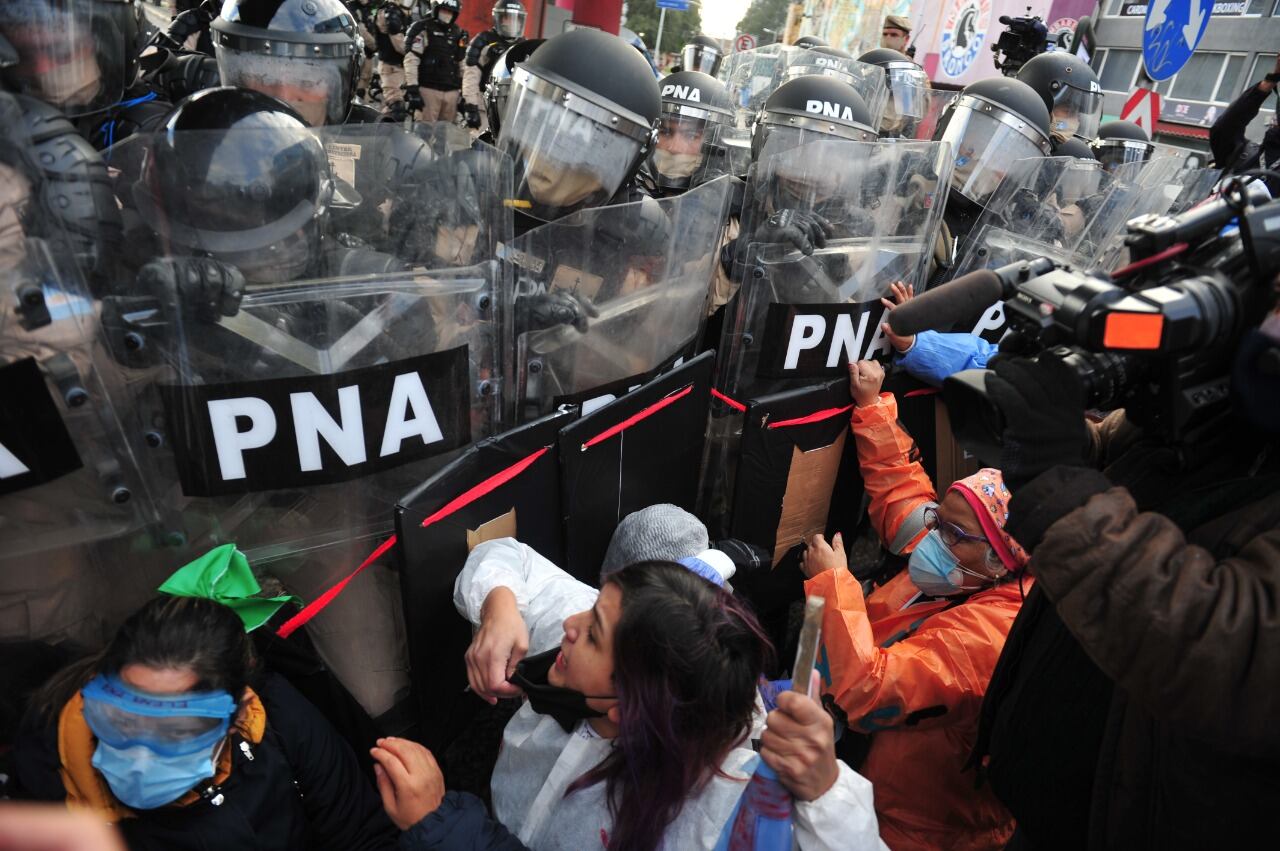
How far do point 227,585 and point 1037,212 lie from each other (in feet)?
10.6

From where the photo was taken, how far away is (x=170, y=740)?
54.3 inches

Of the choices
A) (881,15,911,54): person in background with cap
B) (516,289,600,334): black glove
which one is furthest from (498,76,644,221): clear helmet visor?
(881,15,911,54): person in background with cap

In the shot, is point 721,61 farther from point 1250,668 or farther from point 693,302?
point 1250,668

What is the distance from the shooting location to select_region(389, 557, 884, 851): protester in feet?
4.10

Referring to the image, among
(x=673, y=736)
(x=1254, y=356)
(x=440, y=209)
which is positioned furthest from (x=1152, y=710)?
(x=440, y=209)

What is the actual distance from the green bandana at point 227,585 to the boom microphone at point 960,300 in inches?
54.9

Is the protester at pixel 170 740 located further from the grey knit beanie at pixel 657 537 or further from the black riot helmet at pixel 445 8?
the black riot helmet at pixel 445 8

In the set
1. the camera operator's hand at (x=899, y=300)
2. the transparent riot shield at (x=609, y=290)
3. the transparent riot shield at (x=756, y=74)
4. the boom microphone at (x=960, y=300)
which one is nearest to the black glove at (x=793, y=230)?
the transparent riot shield at (x=609, y=290)

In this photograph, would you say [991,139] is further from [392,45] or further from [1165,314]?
[392,45]

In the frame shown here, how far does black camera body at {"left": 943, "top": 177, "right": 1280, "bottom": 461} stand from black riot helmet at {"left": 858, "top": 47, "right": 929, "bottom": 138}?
4.65 meters

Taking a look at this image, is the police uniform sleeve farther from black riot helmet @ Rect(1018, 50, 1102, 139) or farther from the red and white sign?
the red and white sign

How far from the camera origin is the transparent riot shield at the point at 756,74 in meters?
6.38

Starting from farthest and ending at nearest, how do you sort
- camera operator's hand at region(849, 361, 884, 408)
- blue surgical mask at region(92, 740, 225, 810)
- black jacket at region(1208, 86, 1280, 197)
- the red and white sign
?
the red and white sign
black jacket at region(1208, 86, 1280, 197)
camera operator's hand at region(849, 361, 884, 408)
blue surgical mask at region(92, 740, 225, 810)

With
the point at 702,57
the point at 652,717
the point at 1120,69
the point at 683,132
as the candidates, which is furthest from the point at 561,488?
the point at 1120,69
